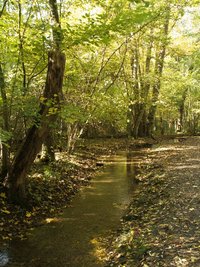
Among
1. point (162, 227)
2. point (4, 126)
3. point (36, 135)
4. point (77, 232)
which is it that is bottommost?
point (77, 232)

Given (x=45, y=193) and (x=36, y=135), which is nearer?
(x=36, y=135)

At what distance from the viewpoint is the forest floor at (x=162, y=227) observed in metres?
5.00

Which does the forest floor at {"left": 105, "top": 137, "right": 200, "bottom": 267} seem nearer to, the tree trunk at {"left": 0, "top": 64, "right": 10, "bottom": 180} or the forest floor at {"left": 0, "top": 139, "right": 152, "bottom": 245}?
the forest floor at {"left": 0, "top": 139, "right": 152, "bottom": 245}

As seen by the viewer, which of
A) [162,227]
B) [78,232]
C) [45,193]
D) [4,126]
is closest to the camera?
[162,227]

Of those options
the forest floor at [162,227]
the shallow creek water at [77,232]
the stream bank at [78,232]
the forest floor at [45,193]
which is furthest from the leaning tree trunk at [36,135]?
the forest floor at [162,227]

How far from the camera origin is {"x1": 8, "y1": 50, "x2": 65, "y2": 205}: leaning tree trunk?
308 inches

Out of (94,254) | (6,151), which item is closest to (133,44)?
(6,151)

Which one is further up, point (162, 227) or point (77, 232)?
point (162, 227)

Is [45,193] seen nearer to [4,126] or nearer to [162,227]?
[4,126]

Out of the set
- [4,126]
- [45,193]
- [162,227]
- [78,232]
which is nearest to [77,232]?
[78,232]

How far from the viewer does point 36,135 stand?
26.1 ft

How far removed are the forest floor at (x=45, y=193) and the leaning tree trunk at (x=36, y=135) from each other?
348mm

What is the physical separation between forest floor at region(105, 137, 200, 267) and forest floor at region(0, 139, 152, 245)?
6.94ft

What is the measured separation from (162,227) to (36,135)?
392cm
